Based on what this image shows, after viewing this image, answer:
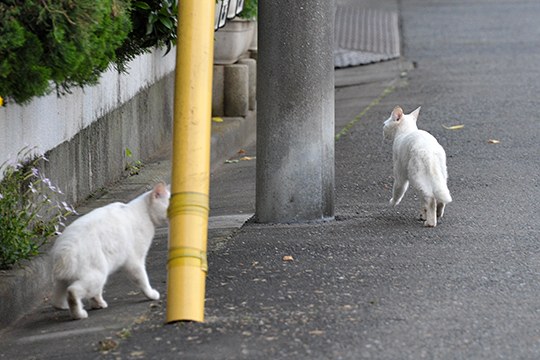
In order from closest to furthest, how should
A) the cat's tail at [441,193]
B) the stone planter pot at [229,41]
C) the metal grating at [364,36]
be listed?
the cat's tail at [441,193]
the stone planter pot at [229,41]
the metal grating at [364,36]

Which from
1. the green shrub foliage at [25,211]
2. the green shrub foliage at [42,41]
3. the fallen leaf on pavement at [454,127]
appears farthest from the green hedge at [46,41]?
the fallen leaf on pavement at [454,127]

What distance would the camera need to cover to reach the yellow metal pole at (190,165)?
5.42 meters

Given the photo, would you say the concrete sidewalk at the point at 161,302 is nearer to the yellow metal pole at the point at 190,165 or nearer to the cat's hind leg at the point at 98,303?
the cat's hind leg at the point at 98,303

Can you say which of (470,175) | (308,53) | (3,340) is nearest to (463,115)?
(470,175)

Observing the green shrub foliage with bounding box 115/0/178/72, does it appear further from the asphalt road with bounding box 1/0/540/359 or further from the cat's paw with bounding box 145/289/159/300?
the cat's paw with bounding box 145/289/159/300

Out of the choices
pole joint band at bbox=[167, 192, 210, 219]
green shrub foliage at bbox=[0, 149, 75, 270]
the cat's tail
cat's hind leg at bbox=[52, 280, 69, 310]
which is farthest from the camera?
the cat's tail

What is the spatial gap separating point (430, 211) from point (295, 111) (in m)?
1.04

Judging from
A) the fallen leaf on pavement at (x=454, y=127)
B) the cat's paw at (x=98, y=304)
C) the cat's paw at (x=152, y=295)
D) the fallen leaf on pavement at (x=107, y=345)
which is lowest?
the fallen leaf on pavement at (x=454, y=127)

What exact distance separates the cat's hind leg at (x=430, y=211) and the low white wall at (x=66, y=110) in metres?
2.15

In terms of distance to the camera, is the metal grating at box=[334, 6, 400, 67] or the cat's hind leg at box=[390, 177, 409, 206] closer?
the cat's hind leg at box=[390, 177, 409, 206]

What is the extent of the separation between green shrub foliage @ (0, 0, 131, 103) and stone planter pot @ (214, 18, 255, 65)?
5908 millimetres

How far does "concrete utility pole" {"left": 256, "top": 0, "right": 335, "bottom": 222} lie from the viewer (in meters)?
7.69

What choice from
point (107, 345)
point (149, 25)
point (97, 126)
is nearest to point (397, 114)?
point (149, 25)

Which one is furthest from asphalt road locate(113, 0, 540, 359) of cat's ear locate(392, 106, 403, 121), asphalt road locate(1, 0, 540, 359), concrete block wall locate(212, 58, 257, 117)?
concrete block wall locate(212, 58, 257, 117)
